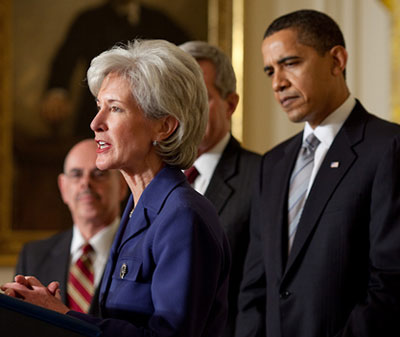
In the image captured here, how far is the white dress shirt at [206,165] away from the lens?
3566 millimetres

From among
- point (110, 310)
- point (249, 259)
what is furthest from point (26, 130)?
point (110, 310)

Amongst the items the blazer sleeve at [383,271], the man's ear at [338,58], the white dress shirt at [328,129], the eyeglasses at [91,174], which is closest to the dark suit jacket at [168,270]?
the blazer sleeve at [383,271]

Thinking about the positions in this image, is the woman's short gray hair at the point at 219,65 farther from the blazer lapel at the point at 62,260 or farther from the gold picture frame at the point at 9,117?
the gold picture frame at the point at 9,117

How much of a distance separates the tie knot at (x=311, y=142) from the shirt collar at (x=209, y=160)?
0.54m

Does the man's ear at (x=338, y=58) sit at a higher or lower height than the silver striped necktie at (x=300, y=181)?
higher

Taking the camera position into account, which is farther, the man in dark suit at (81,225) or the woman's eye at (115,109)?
the man in dark suit at (81,225)

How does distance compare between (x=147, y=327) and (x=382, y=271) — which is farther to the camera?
(x=382, y=271)

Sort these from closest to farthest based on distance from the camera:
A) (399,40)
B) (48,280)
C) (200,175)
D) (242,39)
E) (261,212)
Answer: (261,212), (200,175), (48,280), (399,40), (242,39)

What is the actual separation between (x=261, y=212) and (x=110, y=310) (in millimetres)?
1239

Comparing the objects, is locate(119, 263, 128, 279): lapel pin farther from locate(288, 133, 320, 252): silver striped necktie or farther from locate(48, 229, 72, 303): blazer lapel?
locate(48, 229, 72, 303): blazer lapel

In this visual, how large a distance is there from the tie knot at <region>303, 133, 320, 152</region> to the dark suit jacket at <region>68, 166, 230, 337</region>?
1.06m

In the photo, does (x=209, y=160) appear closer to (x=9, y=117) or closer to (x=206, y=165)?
(x=206, y=165)

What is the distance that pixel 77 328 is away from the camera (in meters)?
1.84

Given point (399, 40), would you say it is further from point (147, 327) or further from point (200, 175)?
point (147, 327)
